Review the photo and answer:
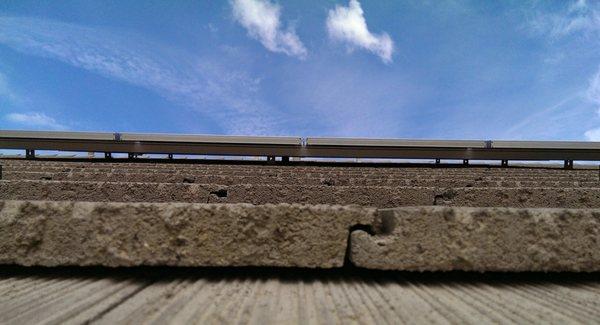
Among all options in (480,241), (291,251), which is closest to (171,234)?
(291,251)

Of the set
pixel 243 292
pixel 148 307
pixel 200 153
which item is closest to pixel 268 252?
pixel 243 292

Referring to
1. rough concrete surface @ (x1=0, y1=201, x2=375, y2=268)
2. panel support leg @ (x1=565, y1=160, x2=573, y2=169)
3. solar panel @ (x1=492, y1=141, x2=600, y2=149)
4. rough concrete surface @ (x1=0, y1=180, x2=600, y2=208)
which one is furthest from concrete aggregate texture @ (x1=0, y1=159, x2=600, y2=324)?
panel support leg @ (x1=565, y1=160, x2=573, y2=169)

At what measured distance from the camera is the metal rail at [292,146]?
6031 mm

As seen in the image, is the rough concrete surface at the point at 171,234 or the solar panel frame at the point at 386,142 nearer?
the rough concrete surface at the point at 171,234

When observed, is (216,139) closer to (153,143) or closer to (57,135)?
(153,143)

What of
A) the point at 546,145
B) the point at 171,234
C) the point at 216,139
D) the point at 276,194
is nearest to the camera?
the point at 171,234

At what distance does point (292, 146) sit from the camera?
6.08 meters

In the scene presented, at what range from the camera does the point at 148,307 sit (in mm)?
1223

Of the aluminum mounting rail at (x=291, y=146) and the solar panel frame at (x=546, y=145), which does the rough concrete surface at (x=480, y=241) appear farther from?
the solar panel frame at (x=546, y=145)

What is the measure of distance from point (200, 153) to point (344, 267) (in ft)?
16.5

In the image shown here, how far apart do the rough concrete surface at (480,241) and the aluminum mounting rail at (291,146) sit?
466 cm

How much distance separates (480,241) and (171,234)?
1442 millimetres

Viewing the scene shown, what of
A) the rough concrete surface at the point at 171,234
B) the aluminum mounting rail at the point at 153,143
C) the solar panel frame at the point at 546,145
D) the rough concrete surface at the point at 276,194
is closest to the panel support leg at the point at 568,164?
the solar panel frame at the point at 546,145

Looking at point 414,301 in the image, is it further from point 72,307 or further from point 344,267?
point 72,307
